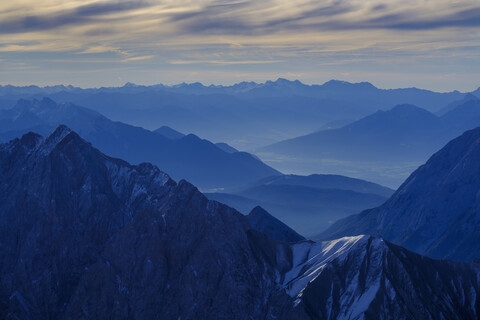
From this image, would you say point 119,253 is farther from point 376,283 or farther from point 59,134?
point 376,283

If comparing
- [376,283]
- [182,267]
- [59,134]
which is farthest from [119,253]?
[376,283]

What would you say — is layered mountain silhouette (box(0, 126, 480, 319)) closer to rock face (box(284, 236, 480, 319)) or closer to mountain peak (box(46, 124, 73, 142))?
rock face (box(284, 236, 480, 319))

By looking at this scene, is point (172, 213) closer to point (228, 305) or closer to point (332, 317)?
point (228, 305)

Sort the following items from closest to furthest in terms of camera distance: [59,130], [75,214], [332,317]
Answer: [332,317], [75,214], [59,130]

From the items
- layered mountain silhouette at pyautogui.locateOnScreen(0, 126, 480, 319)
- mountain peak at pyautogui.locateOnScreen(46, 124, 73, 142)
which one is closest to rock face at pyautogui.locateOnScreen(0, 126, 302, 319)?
layered mountain silhouette at pyautogui.locateOnScreen(0, 126, 480, 319)

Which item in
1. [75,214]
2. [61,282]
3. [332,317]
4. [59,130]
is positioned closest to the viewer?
[332,317]

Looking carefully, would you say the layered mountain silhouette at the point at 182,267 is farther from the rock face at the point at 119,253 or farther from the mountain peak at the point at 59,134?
the mountain peak at the point at 59,134

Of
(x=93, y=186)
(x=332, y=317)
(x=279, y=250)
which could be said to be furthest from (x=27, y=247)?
(x=332, y=317)
